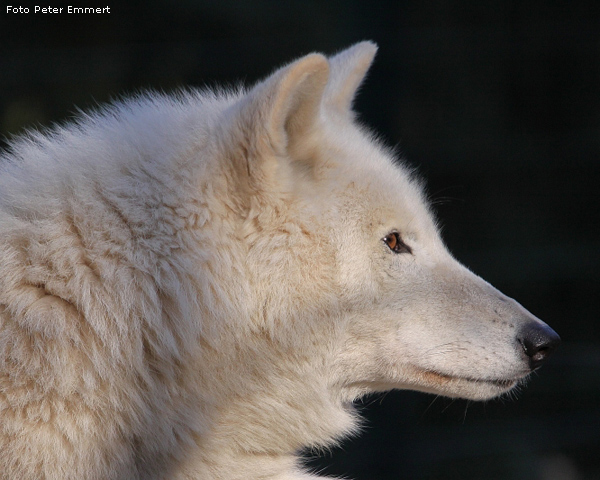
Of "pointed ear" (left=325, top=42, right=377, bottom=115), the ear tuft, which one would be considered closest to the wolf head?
the ear tuft

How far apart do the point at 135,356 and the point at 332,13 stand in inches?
118

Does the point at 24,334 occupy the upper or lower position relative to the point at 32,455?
upper

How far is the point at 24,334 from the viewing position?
1.53 meters

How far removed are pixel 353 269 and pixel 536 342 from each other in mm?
552

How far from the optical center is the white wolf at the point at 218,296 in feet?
5.08

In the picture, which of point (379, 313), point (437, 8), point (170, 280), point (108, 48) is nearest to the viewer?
point (170, 280)

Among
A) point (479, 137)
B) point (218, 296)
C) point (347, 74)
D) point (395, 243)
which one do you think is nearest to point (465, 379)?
point (395, 243)

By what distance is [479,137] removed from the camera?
4391mm

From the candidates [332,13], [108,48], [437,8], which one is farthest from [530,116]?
[108,48]

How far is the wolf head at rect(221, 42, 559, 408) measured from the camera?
5.50ft

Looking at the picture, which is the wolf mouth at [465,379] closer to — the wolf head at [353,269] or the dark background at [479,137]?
the wolf head at [353,269]

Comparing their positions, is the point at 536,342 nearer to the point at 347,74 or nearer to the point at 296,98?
the point at 296,98

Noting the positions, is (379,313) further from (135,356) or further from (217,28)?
(217,28)

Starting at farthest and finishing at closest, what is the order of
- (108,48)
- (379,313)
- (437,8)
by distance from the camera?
(437,8)
(108,48)
(379,313)
